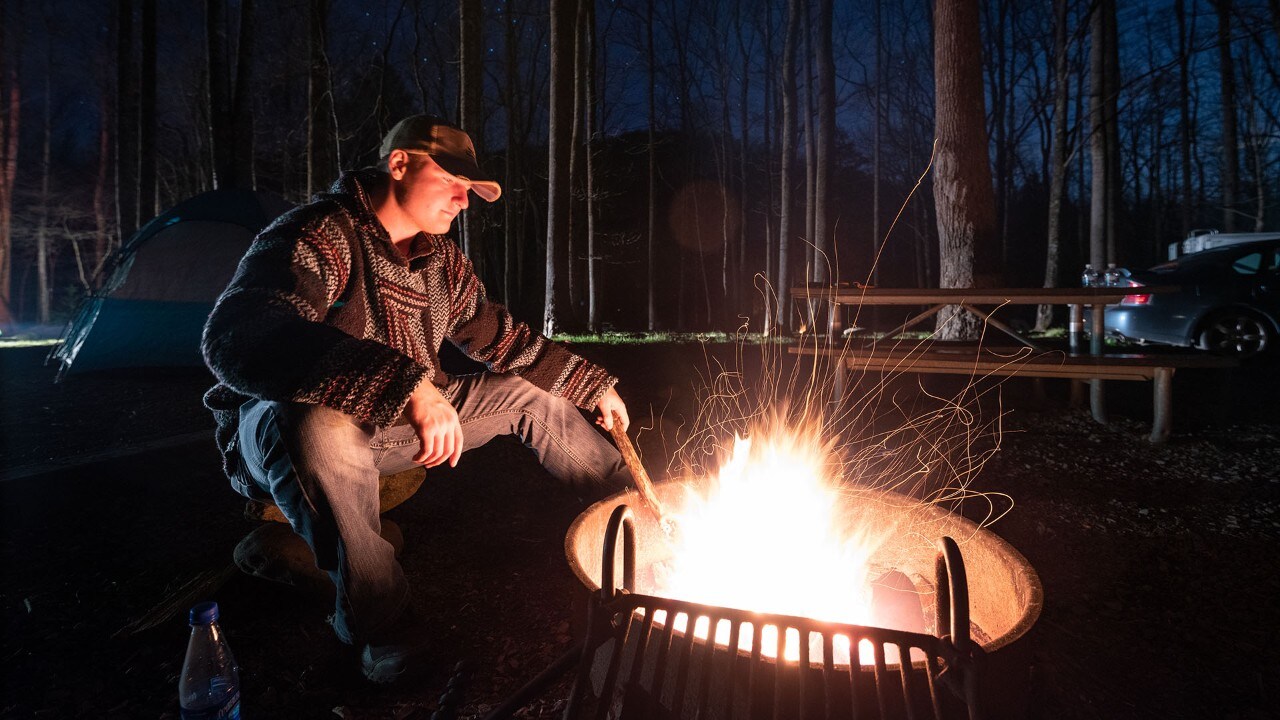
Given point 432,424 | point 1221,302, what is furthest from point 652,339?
point 1221,302

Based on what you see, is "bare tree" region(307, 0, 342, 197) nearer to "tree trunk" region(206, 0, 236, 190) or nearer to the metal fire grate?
"tree trunk" region(206, 0, 236, 190)

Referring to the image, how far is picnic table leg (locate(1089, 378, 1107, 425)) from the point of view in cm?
429

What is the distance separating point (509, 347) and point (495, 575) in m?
0.93

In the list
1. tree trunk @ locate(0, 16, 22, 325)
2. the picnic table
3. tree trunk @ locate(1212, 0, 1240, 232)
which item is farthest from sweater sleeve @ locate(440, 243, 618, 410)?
tree trunk @ locate(0, 16, 22, 325)

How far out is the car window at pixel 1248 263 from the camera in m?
7.59

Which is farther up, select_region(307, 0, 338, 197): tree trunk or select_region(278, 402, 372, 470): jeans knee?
select_region(307, 0, 338, 197): tree trunk

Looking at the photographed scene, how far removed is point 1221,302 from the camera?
7609 mm

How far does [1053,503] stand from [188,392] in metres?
7.56

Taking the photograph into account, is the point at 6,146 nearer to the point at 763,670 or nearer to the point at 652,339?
the point at 652,339

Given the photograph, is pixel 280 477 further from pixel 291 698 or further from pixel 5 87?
pixel 5 87

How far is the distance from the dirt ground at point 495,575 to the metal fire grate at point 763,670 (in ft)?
0.87

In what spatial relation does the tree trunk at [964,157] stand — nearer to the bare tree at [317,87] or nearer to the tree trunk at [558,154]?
the tree trunk at [558,154]

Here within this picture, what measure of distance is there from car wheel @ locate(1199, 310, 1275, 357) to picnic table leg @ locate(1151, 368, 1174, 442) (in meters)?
5.09

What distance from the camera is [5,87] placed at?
18.4 m
